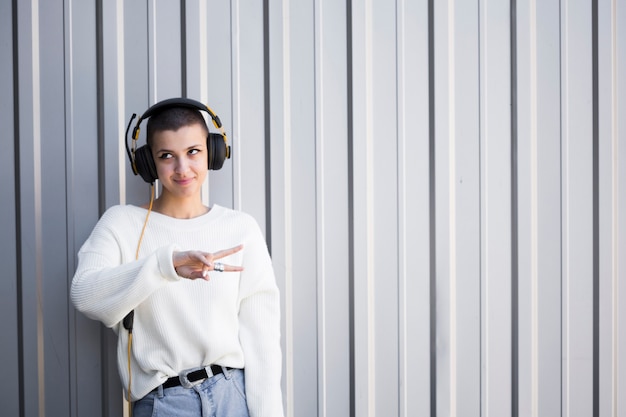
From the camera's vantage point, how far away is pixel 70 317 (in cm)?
200

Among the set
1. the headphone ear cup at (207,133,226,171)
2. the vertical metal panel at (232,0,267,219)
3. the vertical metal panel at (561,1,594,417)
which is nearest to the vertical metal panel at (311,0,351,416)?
the vertical metal panel at (232,0,267,219)

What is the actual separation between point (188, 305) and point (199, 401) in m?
0.32

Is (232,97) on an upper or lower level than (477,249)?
upper

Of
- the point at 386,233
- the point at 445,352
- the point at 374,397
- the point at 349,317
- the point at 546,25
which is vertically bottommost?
the point at 374,397

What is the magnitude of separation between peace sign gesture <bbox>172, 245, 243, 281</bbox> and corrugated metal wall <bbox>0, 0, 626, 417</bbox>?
638 millimetres

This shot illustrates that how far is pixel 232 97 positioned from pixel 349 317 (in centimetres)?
105

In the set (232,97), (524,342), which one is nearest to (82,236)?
(232,97)

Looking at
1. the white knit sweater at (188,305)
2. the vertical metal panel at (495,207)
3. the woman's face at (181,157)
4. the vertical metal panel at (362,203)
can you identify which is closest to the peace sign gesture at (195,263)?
the white knit sweater at (188,305)

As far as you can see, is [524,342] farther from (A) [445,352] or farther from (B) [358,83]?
(B) [358,83]

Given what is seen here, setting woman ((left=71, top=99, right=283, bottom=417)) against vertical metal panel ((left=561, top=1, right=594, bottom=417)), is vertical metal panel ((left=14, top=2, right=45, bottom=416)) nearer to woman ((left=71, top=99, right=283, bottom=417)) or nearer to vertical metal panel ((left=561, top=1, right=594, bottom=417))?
woman ((left=71, top=99, right=283, bottom=417))

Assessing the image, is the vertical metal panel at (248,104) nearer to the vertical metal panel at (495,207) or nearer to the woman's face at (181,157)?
the woman's face at (181,157)

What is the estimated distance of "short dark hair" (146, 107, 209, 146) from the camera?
5.50ft

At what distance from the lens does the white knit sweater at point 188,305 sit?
159cm

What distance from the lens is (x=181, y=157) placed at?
5.49 feet
